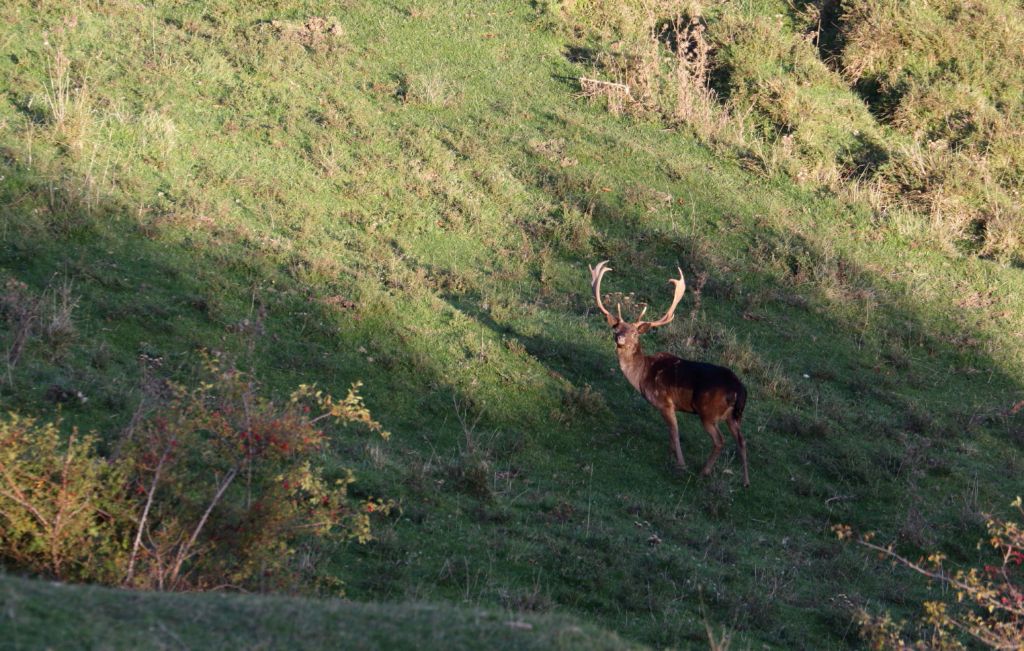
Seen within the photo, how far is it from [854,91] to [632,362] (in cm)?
1227

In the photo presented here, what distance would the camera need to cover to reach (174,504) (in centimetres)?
711

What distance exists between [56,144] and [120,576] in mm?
9224

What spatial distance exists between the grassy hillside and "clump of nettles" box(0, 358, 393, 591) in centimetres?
106

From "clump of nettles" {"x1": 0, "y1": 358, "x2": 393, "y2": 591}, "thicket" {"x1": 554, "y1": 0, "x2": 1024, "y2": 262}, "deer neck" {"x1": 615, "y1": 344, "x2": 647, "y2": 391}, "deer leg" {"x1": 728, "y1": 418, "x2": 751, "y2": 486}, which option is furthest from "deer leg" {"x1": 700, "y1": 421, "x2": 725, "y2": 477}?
"thicket" {"x1": 554, "y1": 0, "x2": 1024, "y2": 262}

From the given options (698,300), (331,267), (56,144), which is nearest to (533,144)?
(698,300)

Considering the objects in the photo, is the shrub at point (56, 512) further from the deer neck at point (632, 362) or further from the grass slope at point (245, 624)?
the deer neck at point (632, 362)

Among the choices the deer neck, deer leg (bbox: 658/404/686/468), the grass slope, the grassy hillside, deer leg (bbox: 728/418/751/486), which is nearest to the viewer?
the grass slope

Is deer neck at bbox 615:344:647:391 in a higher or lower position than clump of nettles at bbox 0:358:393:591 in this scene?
lower

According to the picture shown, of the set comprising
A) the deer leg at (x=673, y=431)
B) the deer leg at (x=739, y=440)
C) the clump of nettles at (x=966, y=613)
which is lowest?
the deer leg at (x=673, y=431)

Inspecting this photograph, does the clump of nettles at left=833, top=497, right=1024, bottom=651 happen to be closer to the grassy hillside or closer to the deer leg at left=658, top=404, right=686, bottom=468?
the grassy hillside

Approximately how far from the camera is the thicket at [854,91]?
1984 centimetres

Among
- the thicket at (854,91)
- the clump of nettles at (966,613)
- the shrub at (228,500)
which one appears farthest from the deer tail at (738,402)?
the thicket at (854,91)

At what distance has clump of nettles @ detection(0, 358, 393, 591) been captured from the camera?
6.51m

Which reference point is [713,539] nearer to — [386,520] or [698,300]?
[386,520]
